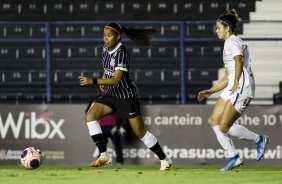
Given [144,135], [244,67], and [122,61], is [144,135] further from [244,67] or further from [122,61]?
[244,67]

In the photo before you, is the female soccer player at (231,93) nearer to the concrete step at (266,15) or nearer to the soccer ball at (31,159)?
the soccer ball at (31,159)

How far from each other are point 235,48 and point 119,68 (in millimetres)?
1631

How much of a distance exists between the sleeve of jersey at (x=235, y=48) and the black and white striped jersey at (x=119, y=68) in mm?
1482

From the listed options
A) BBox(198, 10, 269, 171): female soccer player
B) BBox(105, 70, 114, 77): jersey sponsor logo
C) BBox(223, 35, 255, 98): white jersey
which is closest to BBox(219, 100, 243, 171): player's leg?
BBox(198, 10, 269, 171): female soccer player

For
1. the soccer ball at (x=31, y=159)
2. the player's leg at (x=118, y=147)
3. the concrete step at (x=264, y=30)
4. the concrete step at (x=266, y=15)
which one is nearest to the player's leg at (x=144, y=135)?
the soccer ball at (x=31, y=159)

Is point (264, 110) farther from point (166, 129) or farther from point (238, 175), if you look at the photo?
point (238, 175)

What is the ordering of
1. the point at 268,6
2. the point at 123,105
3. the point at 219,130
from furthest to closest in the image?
the point at 268,6 < the point at 123,105 < the point at 219,130

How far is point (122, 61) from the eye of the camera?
12.2 metres

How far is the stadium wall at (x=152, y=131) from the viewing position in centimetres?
1725

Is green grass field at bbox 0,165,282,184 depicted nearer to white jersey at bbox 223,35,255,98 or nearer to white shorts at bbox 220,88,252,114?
white shorts at bbox 220,88,252,114

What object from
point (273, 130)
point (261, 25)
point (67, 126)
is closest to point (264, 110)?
point (273, 130)

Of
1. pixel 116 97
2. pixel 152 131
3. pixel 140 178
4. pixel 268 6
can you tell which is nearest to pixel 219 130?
pixel 116 97

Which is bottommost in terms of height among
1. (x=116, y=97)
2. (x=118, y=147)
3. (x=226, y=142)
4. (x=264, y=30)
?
(x=118, y=147)

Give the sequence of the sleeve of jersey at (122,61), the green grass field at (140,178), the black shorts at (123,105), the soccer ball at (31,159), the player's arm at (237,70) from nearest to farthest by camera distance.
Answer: the green grass field at (140,178) < the player's arm at (237,70) < the sleeve of jersey at (122,61) < the black shorts at (123,105) < the soccer ball at (31,159)
